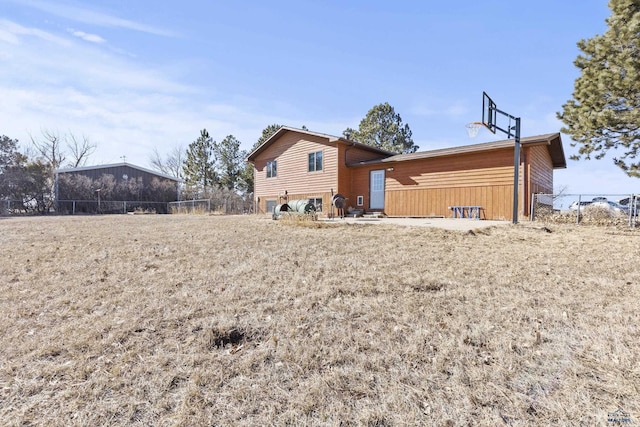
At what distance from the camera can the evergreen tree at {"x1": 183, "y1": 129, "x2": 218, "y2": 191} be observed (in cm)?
3300

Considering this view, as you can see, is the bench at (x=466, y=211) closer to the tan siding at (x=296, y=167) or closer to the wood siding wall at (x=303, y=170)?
the wood siding wall at (x=303, y=170)

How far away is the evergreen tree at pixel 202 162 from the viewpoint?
108 feet

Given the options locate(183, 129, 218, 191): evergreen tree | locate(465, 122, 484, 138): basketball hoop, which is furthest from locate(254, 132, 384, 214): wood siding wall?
locate(183, 129, 218, 191): evergreen tree

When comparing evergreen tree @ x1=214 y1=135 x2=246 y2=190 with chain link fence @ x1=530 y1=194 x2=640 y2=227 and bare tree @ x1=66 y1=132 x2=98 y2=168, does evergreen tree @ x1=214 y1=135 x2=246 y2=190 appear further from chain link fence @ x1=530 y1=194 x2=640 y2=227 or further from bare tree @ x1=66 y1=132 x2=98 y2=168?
chain link fence @ x1=530 y1=194 x2=640 y2=227

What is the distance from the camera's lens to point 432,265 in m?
4.55

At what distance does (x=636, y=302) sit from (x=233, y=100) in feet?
50.4

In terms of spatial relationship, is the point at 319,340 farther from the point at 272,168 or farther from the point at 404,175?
the point at 272,168

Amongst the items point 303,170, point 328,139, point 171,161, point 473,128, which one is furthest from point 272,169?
point 171,161

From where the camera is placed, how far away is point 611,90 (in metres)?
7.52

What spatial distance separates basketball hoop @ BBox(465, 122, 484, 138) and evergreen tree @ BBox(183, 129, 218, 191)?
28.0m

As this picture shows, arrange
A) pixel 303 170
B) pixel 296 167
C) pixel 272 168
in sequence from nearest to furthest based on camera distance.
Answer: pixel 303 170, pixel 296 167, pixel 272 168

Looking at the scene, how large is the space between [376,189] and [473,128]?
576cm

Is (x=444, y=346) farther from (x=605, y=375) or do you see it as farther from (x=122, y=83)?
(x=122, y=83)

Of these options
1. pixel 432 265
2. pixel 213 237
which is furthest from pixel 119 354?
pixel 213 237
